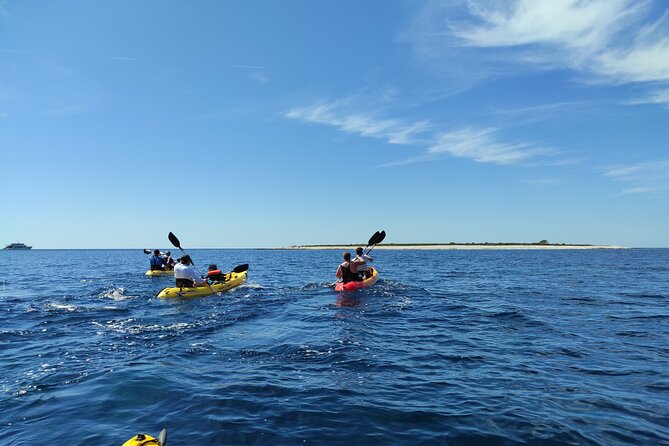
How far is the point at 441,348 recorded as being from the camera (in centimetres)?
920

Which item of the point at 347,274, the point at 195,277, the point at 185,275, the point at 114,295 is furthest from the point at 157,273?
the point at 347,274

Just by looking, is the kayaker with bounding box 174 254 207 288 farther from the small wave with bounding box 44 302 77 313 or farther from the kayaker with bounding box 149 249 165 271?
the kayaker with bounding box 149 249 165 271

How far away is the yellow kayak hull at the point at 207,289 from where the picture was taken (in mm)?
17031

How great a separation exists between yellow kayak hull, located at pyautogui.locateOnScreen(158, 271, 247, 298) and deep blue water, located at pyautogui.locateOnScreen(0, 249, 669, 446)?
114 inches

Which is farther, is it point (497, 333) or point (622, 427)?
point (497, 333)

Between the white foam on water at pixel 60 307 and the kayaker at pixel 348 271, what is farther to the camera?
the kayaker at pixel 348 271

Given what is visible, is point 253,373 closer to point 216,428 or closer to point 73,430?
point 216,428

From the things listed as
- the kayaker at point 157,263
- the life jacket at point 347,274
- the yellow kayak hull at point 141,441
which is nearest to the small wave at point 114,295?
the kayaker at point 157,263

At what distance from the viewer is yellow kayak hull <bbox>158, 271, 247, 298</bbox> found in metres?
17.0

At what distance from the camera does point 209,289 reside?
734 inches

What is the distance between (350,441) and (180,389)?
10.8ft

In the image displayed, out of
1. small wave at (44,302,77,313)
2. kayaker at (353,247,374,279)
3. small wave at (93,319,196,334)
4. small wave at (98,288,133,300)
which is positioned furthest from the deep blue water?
kayaker at (353,247,374,279)

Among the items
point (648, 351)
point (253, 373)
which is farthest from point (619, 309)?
point (253, 373)

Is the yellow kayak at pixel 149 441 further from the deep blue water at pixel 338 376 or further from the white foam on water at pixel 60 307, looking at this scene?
the white foam on water at pixel 60 307
